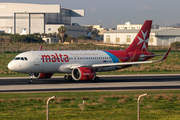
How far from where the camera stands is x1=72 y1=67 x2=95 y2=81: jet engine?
4122cm

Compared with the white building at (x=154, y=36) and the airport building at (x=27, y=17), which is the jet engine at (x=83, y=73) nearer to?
the white building at (x=154, y=36)

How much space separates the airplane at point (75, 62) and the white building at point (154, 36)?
96.9 m

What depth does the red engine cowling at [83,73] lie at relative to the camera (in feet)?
135

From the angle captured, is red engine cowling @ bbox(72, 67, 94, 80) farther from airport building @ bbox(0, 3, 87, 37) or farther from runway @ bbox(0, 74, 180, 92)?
airport building @ bbox(0, 3, 87, 37)

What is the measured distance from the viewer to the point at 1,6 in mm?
183625

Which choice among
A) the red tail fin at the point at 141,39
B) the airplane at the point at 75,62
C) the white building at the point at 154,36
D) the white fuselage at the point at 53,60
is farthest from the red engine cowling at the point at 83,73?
the white building at the point at 154,36

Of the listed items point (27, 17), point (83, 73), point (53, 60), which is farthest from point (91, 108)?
point (27, 17)

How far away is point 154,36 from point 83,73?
10824 centimetres

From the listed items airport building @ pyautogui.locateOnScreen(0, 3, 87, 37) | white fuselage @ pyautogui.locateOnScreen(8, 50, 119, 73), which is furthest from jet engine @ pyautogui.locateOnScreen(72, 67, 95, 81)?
airport building @ pyautogui.locateOnScreen(0, 3, 87, 37)

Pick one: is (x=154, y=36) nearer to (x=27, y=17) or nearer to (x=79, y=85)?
(x=27, y=17)

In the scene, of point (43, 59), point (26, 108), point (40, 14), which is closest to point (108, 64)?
point (43, 59)

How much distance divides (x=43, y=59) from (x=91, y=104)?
61.6 ft

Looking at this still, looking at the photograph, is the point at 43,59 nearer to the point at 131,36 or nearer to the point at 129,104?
the point at 129,104

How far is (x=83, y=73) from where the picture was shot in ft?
135
